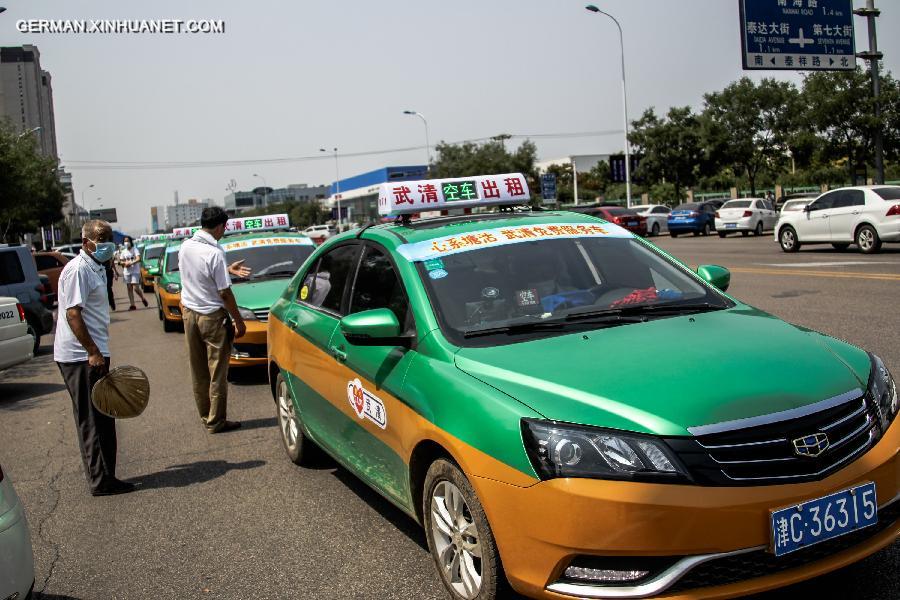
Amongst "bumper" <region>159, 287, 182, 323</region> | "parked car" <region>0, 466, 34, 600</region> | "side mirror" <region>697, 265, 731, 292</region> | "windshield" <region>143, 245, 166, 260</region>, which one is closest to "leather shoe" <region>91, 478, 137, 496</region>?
"parked car" <region>0, 466, 34, 600</region>

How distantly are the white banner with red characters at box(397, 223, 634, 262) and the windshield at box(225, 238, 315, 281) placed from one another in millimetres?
6895

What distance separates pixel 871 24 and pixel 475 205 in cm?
2800

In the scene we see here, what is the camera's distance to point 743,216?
33281 millimetres

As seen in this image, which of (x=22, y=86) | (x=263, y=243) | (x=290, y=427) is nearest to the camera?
(x=290, y=427)

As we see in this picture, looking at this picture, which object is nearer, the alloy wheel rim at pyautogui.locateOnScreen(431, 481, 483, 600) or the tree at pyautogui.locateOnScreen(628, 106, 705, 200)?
the alloy wheel rim at pyautogui.locateOnScreen(431, 481, 483, 600)

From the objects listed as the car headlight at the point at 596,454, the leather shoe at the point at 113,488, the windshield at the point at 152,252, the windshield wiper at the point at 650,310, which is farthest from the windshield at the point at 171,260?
the car headlight at the point at 596,454

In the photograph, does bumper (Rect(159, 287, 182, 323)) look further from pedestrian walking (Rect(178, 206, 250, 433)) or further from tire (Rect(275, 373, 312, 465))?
tire (Rect(275, 373, 312, 465))

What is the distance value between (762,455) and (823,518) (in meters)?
0.32

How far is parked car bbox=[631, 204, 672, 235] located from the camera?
42.1m

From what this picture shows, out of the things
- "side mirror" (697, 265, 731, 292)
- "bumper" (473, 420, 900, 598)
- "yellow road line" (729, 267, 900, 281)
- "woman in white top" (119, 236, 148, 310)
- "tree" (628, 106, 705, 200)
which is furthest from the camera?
"tree" (628, 106, 705, 200)

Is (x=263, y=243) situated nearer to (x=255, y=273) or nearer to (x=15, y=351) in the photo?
(x=255, y=273)

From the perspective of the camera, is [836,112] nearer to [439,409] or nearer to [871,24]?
[871,24]

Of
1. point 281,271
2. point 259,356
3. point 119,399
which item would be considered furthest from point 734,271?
point 119,399

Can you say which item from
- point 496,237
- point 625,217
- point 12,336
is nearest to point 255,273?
point 12,336
